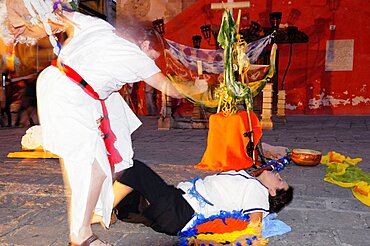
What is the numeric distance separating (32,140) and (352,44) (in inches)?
427

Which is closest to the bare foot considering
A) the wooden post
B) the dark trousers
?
the dark trousers

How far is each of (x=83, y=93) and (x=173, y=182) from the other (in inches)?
77.7

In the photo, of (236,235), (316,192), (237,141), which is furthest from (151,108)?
(236,235)

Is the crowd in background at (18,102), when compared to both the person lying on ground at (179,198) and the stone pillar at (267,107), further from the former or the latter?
the person lying on ground at (179,198)

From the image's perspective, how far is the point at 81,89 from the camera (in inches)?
80.4

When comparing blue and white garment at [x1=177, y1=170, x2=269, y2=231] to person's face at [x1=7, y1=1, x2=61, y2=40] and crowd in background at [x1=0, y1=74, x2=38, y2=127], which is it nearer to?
person's face at [x1=7, y1=1, x2=61, y2=40]

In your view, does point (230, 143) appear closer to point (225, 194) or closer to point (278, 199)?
point (278, 199)

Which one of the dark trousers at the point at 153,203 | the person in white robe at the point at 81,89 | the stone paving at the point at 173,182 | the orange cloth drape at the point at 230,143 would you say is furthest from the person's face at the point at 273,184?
the orange cloth drape at the point at 230,143

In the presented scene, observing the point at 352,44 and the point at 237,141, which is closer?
the point at 237,141

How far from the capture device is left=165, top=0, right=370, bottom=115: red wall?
40.0 ft

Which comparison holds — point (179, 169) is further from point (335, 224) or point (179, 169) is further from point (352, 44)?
point (352, 44)

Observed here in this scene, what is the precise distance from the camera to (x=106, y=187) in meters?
2.17

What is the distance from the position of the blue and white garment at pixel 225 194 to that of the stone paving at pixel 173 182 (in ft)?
0.96

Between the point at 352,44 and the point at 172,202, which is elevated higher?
the point at 352,44
